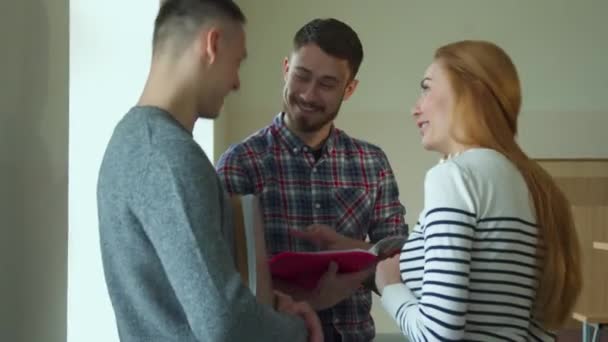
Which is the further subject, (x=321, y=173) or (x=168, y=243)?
(x=321, y=173)

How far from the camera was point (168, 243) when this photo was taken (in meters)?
1.19

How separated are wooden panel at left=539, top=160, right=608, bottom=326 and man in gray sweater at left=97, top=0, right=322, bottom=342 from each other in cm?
173

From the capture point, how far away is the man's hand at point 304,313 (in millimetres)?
1441

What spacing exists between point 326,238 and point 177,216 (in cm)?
79

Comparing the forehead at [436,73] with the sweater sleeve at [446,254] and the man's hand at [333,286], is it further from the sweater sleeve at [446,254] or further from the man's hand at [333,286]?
the man's hand at [333,286]

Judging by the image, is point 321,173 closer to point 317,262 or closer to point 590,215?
point 317,262

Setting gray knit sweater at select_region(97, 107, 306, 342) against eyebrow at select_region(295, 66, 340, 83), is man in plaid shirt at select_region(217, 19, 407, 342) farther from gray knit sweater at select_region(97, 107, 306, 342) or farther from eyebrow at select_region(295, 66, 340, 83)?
gray knit sweater at select_region(97, 107, 306, 342)

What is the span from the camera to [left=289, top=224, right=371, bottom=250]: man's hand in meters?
1.93

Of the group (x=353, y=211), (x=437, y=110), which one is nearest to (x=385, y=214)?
(x=353, y=211)

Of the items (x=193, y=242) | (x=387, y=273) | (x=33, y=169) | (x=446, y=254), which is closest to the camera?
(x=193, y=242)

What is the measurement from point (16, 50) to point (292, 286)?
904 mm

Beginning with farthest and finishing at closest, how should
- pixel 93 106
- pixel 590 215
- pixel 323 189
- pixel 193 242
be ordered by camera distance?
pixel 590 215 → pixel 93 106 → pixel 323 189 → pixel 193 242

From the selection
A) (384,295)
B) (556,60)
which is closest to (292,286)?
(384,295)

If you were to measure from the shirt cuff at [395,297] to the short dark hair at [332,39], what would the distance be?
78 cm
